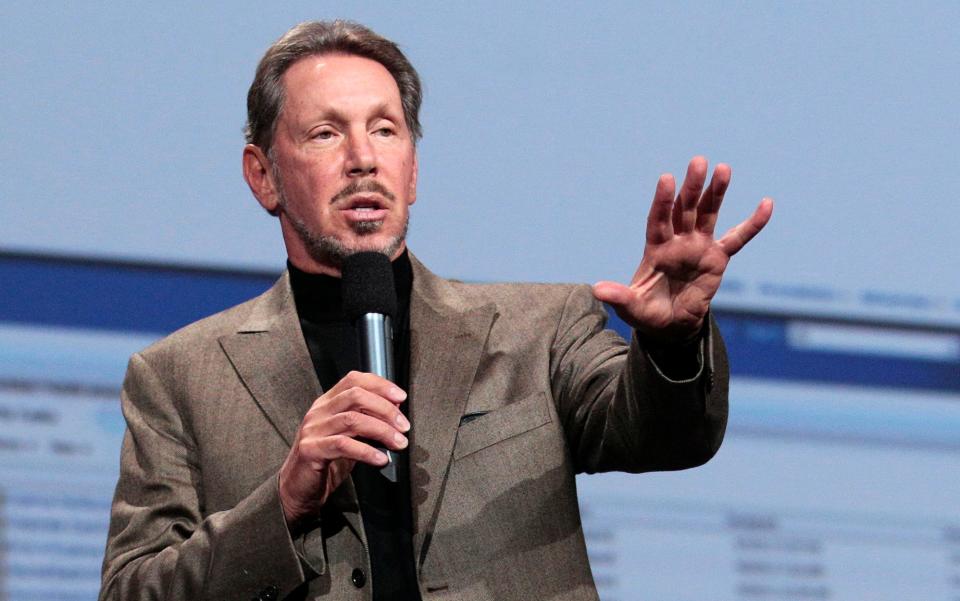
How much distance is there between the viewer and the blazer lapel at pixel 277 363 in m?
2.09

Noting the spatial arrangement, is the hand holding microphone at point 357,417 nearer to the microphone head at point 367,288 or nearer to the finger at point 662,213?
the microphone head at point 367,288

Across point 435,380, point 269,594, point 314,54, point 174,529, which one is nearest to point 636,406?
point 435,380

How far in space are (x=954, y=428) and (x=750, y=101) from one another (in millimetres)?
1012

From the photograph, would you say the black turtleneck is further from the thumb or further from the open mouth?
the thumb

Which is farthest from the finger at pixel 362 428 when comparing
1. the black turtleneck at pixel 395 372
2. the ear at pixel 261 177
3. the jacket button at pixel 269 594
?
Result: the ear at pixel 261 177

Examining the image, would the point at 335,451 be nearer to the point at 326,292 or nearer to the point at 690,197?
the point at 690,197

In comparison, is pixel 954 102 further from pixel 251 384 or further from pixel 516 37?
pixel 251 384

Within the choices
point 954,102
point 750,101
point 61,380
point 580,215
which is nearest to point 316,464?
point 61,380

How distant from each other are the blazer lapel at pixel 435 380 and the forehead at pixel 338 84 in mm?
317

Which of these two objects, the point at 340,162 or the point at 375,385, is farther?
the point at 340,162

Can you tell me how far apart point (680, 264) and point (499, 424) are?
0.41 metres

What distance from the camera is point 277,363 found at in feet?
7.06

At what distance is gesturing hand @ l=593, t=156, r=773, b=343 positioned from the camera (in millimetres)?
1769

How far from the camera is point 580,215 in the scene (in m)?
3.55
